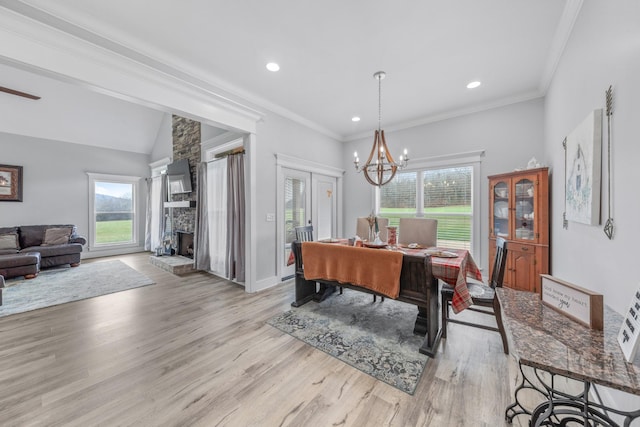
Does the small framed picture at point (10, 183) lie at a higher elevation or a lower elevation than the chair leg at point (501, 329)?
higher

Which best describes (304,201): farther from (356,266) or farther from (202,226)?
(356,266)

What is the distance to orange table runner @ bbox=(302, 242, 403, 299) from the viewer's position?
7.58 ft

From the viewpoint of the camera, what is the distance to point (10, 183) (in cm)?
520

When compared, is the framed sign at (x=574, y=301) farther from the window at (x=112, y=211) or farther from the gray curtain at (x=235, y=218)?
the window at (x=112, y=211)

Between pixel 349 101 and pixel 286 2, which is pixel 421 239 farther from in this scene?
pixel 286 2

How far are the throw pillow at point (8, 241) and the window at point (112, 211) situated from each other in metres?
1.39

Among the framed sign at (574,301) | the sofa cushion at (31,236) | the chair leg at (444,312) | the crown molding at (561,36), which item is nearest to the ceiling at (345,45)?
the crown molding at (561,36)

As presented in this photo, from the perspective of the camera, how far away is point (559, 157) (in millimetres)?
2631

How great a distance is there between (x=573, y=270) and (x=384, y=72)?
2795mm

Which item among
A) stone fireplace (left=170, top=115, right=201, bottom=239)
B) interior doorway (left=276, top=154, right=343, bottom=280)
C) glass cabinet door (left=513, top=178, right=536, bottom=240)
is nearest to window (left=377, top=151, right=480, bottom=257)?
glass cabinet door (left=513, top=178, right=536, bottom=240)

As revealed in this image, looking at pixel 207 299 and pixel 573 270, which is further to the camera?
pixel 207 299

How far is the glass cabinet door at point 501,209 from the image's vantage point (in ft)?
11.3

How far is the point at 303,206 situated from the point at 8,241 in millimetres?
5847

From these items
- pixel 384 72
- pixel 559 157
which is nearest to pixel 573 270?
pixel 559 157
